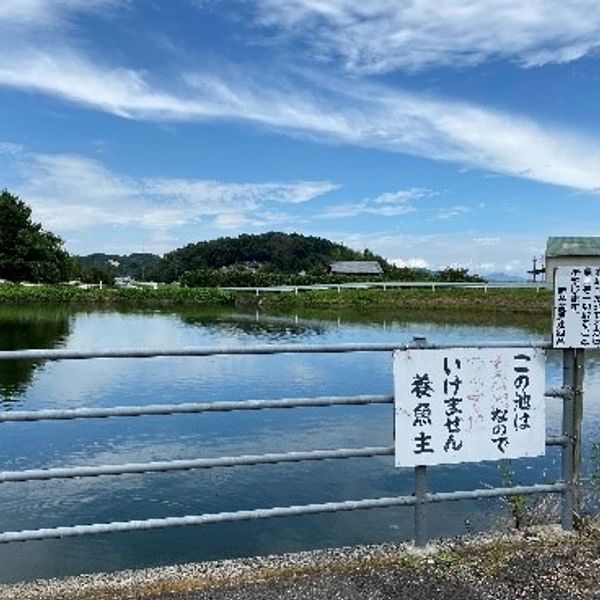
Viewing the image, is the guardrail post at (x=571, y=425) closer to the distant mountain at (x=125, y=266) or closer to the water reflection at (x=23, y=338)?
the water reflection at (x=23, y=338)

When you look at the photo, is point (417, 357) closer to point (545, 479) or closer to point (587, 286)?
point (587, 286)

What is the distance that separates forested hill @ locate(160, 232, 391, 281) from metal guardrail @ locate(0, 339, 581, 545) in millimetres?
73741

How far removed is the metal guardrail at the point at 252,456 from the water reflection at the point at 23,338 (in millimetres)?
7967

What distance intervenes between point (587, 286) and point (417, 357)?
0.88 metres

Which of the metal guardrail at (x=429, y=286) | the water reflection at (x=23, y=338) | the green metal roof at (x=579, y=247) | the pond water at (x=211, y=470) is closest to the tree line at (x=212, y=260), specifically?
the metal guardrail at (x=429, y=286)

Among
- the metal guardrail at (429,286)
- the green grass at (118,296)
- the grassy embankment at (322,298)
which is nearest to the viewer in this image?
the grassy embankment at (322,298)

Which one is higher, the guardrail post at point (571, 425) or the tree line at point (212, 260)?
the tree line at point (212, 260)

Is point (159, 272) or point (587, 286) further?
point (159, 272)

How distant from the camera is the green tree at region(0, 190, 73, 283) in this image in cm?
4910

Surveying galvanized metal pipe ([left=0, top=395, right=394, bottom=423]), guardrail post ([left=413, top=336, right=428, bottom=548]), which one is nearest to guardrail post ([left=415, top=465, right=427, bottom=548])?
guardrail post ([left=413, top=336, right=428, bottom=548])

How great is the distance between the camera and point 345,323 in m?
26.5

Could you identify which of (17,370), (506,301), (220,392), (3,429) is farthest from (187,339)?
(506,301)

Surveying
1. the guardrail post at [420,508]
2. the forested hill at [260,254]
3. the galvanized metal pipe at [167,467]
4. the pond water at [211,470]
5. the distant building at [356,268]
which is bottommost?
the pond water at [211,470]

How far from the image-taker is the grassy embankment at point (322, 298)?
34.0 m
